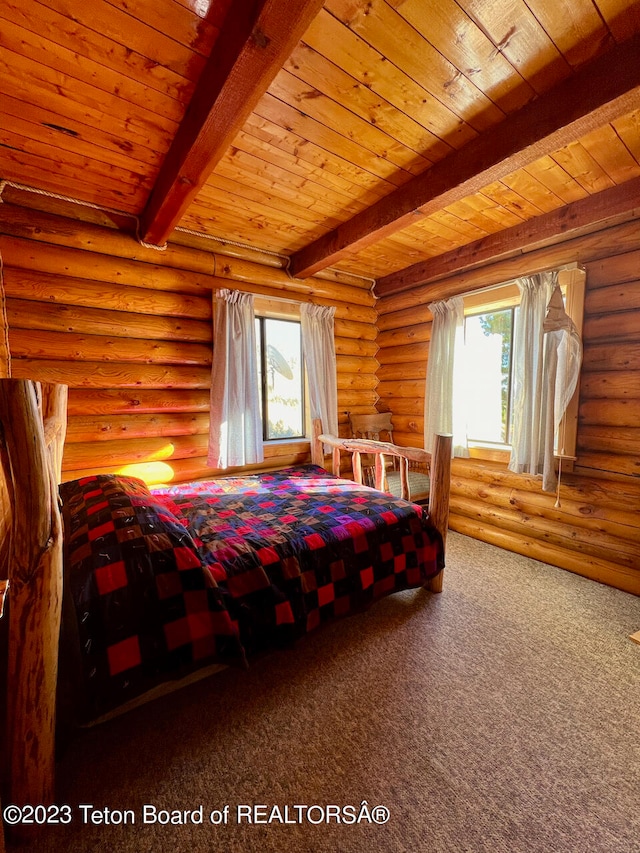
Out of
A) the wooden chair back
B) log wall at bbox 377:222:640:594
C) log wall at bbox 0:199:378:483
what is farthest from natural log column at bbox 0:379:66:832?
log wall at bbox 377:222:640:594

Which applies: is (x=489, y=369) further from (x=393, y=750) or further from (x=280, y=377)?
(x=393, y=750)

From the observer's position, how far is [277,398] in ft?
12.0

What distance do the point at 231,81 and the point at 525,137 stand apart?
1364 mm

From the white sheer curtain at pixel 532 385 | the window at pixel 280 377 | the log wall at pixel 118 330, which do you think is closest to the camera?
the log wall at pixel 118 330

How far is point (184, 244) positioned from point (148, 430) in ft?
5.20

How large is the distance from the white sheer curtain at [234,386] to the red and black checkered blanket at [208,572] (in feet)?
2.60

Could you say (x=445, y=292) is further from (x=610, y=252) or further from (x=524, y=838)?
(x=524, y=838)

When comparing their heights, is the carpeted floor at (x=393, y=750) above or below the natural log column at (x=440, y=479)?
below

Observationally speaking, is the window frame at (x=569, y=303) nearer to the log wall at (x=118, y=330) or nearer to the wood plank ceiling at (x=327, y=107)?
the wood plank ceiling at (x=327, y=107)

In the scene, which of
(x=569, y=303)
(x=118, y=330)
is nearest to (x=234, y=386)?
(x=118, y=330)

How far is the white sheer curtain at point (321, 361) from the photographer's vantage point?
3562 mm

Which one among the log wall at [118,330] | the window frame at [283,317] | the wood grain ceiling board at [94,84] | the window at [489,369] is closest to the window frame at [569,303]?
the window at [489,369]

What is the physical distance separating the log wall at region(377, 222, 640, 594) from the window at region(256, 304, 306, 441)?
1884mm

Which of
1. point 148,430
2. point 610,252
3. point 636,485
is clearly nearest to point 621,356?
point 610,252
